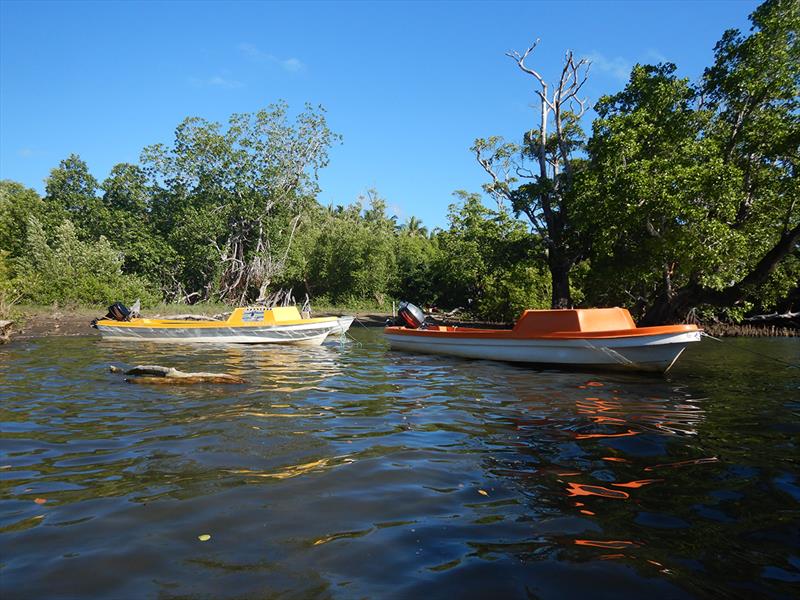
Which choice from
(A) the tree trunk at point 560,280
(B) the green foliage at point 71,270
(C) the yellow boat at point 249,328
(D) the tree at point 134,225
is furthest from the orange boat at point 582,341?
(D) the tree at point 134,225

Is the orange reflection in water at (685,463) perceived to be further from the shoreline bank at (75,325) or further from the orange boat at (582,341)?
the shoreline bank at (75,325)

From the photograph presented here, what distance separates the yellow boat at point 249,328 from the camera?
18.5 metres

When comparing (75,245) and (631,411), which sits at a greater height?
(75,245)

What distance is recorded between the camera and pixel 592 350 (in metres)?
12.0

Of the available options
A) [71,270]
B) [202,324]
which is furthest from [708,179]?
[71,270]

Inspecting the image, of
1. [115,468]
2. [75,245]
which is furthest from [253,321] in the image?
[75,245]

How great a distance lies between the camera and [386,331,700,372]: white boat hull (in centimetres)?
1116

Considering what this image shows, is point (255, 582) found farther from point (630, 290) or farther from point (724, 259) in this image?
point (630, 290)

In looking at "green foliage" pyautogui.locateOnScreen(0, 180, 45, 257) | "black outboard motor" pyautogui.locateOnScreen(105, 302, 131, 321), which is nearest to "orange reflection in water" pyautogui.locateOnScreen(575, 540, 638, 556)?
"black outboard motor" pyautogui.locateOnScreen(105, 302, 131, 321)

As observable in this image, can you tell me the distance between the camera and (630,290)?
998 inches

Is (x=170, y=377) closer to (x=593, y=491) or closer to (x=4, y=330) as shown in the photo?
(x=593, y=491)

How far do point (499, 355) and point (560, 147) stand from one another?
611 inches

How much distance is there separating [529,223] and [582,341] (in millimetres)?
15059

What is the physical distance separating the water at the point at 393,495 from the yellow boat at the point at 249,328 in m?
9.90
